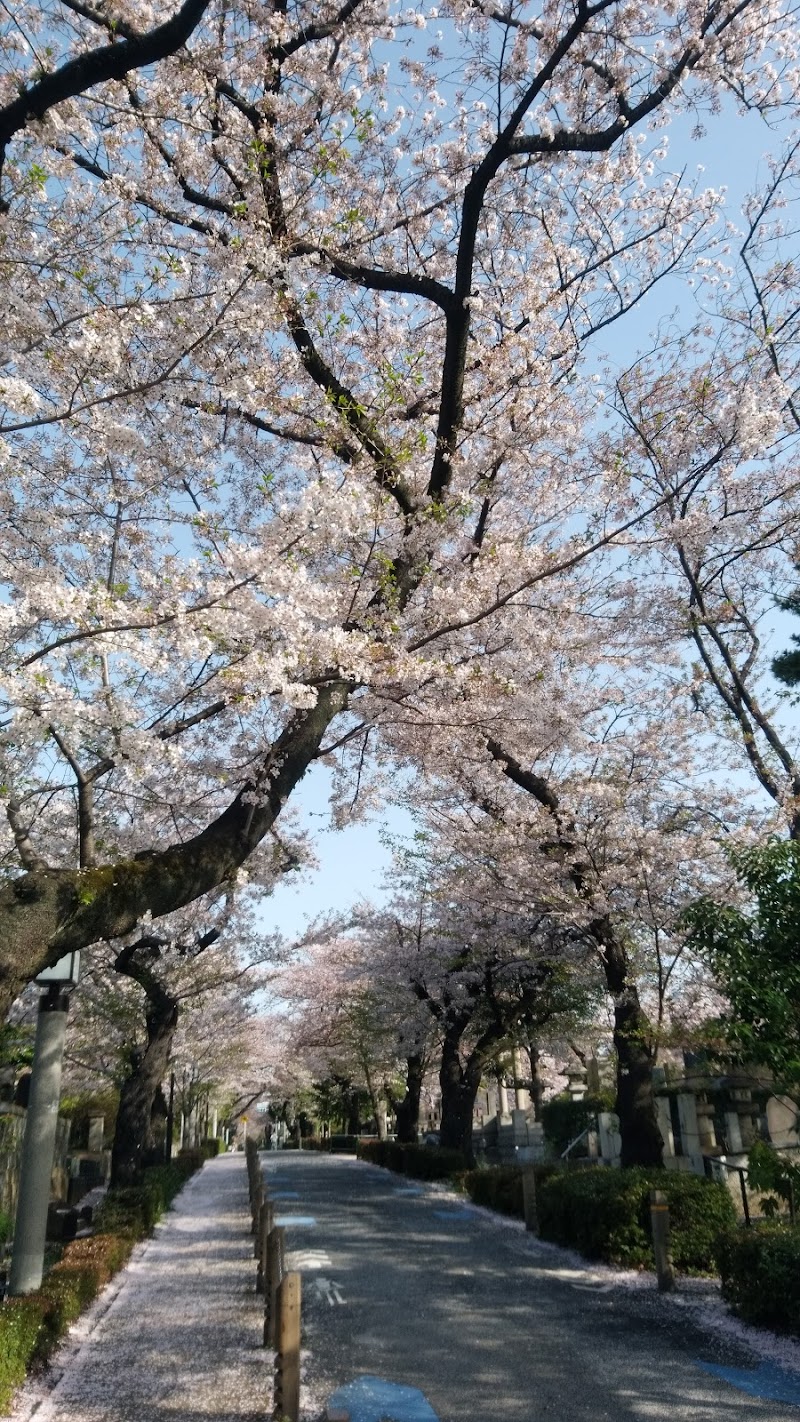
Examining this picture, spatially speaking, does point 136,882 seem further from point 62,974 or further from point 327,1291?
point 327,1291

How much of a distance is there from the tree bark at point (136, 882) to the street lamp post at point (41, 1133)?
3.00 m

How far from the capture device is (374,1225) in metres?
13.9

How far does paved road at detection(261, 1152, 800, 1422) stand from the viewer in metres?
5.77

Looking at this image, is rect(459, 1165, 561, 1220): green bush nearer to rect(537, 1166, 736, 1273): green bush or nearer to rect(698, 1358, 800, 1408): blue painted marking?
rect(537, 1166, 736, 1273): green bush

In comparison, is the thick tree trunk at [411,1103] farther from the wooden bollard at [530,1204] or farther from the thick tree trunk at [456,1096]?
the wooden bollard at [530,1204]

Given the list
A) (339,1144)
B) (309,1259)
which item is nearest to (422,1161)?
(309,1259)

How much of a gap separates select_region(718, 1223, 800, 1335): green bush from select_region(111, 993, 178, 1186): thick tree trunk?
37.4 feet

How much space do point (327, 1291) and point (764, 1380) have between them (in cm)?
457

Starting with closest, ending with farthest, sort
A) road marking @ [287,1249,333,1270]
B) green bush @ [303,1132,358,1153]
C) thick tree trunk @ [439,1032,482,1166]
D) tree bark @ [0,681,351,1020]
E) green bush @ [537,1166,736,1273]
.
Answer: tree bark @ [0,681,351,1020], green bush @ [537,1166,736,1273], road marking @ [287,1249,333,1270], thick tree trunk @ [439,1032,482,1166], green bush @ [303,1132,358,1153]

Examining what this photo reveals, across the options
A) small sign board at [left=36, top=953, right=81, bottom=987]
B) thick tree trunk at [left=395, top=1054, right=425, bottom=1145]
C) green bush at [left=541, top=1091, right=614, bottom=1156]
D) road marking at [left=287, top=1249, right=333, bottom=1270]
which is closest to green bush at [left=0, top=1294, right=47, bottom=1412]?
small sign board at [left=36, top=953, right=81, bottom=987]

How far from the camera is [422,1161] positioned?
20828mm

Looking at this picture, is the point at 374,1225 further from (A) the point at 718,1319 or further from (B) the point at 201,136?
(B) the point at 201,136

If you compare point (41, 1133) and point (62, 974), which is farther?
point (62, 974)

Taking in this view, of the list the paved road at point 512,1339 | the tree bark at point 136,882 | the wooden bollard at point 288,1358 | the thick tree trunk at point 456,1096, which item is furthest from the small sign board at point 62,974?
the thick tree trunk at point 456,1096
